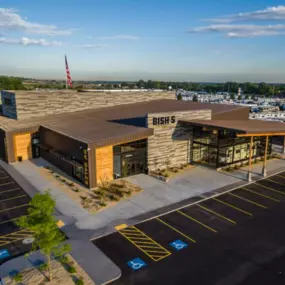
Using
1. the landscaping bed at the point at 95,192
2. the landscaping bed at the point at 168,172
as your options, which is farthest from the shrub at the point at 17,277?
the landscaping bed at the point at 168,172

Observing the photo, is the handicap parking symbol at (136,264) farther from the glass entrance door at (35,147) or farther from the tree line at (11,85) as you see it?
the tree line at (11,85)

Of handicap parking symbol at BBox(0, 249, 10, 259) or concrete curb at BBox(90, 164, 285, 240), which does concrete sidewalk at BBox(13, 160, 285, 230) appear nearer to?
concrete curb at BBox(90, 164, 285, 240)

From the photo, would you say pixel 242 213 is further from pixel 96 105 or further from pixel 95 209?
pixel 96 105

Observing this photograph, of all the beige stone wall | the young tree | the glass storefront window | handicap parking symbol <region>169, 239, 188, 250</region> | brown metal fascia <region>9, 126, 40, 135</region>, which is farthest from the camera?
brown metal fascia <region>9, 126, 40, 135</region>

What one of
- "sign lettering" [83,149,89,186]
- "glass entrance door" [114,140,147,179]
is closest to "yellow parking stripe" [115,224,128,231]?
"sign lettering" [83,149,89,186]

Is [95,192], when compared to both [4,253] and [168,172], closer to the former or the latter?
[168,172]

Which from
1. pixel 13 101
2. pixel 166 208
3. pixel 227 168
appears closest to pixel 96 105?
pixel 13 101
